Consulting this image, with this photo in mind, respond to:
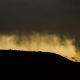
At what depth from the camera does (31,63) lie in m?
3.61

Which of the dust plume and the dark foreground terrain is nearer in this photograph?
the dark foreground terrain

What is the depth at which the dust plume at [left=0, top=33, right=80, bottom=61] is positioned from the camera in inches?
330

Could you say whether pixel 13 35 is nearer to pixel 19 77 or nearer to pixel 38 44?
pixel 38 44

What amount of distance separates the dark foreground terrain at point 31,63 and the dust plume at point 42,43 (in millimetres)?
4356

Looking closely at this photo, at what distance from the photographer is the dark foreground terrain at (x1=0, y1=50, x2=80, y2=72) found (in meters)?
3.45

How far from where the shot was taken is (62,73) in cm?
341

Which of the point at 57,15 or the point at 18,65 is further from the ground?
the point at 57,15

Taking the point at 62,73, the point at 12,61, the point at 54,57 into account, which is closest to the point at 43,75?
the point at 62,73

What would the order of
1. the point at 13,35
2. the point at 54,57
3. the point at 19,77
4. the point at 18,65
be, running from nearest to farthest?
the point at 19,77, the point at 18,65, the point at 54,57, the point at 13,35

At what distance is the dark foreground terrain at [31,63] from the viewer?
3449mm

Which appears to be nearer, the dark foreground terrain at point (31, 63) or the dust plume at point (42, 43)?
the dark foreground terrain at point (31, 63)

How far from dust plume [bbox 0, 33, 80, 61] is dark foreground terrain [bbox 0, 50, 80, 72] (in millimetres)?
4356

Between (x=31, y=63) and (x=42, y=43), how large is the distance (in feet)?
16.4

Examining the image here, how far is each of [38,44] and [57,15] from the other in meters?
1.07
